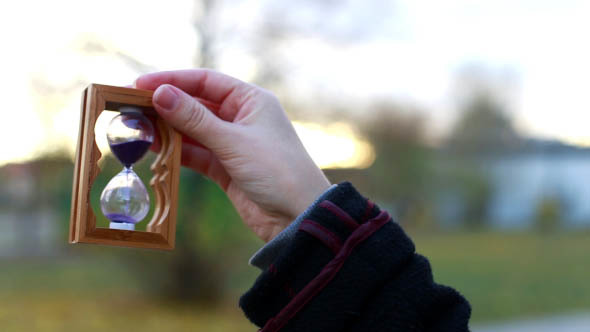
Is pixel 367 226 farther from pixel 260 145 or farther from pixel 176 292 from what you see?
pixel 176 292

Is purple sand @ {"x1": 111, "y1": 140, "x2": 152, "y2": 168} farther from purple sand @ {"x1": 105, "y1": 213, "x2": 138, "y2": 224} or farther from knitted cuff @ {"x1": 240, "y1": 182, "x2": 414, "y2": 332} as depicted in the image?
knitted cuff @ {"x1": 240, "y1": 182, "x2": 414, "y2": 332}

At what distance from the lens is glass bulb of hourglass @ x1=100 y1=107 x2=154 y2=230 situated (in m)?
2.07

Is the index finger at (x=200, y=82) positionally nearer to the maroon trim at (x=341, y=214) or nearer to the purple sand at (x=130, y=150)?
the purple sand at (x=130, y=150)

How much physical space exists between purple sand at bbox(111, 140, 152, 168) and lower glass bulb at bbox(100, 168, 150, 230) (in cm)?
8

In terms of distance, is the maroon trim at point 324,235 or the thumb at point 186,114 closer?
the maroon trim at point 324,235

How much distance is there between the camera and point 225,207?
10.2 m

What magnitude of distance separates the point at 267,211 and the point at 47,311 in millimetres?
8905

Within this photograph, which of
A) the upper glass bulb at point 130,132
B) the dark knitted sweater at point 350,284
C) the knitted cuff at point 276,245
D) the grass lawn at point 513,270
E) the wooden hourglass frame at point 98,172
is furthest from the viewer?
the grass lawn at point 513,270

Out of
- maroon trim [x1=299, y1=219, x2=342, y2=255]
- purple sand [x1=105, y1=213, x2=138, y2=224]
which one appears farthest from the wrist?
purple sand [x1=105, y1=213, x2=138, y2=224]

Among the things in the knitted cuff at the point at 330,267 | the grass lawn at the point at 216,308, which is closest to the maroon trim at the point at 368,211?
the knitted cuff at the point at 330,267

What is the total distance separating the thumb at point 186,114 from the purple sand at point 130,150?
6.3 inches

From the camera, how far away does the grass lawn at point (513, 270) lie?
41.1 feet

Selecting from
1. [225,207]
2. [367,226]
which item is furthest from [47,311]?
[367,226]

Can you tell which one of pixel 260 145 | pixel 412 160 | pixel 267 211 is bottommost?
pixel 267 211
